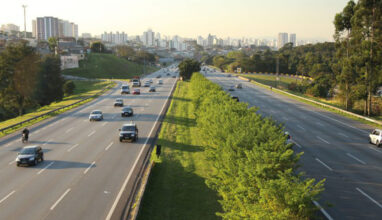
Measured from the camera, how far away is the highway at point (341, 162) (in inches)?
714

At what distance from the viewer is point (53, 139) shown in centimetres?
3453

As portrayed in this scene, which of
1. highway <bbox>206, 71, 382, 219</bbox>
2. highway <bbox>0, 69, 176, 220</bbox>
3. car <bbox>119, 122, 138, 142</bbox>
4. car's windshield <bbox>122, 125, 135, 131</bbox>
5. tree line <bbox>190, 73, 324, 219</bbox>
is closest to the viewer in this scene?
tree line <bbox>190, 73, 324, 219</bbox>

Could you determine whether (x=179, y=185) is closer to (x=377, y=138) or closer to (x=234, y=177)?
(x=234, y=177)

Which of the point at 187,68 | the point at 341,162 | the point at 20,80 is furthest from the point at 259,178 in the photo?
the point at 187,68

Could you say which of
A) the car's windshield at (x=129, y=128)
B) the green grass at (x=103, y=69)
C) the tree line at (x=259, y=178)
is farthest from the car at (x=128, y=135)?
the green grass at (x=103, y=69)

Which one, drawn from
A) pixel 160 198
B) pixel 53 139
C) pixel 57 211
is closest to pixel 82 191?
pixel 57 211

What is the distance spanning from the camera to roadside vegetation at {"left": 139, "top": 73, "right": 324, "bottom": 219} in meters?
10.4

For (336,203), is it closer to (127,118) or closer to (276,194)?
(276,194)

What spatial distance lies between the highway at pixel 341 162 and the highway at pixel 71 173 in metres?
10.7

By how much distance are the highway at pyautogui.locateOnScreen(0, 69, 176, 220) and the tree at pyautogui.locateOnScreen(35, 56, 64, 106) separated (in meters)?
39.3

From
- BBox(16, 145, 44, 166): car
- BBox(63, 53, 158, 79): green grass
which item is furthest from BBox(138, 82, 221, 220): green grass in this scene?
BBox(63, 53, 158, 79): green grass

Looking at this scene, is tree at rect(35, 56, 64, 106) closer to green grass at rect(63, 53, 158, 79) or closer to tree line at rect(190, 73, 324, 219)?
green grass at rect(63, 53, 158, 79)

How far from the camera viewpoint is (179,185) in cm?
2094

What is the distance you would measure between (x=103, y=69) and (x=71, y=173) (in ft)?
470
